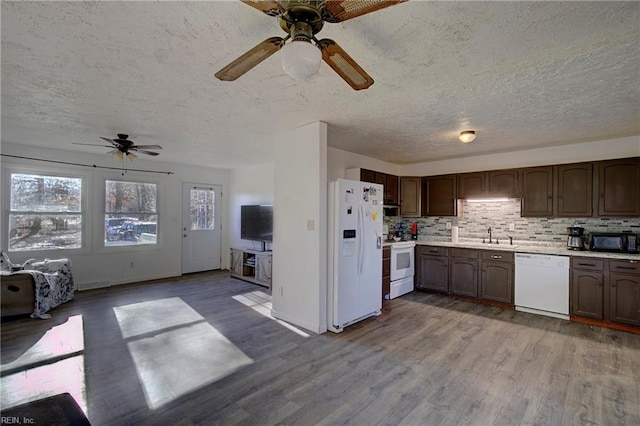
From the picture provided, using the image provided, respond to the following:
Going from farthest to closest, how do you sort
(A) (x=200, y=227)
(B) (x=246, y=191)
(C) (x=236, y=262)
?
(A) (x=200, y=227)
(B) (x=246, y=191)
(C) (x=236, y=262)

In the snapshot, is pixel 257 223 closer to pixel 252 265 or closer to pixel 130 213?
pixel 252 265

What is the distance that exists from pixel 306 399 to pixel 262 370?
1.88 feet

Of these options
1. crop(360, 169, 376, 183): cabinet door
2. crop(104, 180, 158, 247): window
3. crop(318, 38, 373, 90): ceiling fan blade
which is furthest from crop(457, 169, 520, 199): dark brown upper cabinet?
crop(104, 180, 158, 247): window

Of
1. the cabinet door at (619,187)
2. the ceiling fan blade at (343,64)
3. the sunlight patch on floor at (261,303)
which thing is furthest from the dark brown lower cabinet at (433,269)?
the ceiling fan blade at (343,64)

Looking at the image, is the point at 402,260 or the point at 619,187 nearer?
the point at 619,187

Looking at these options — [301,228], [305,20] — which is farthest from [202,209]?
[305,20]

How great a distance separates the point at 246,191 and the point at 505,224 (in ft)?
17.1

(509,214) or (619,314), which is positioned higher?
(509,214)

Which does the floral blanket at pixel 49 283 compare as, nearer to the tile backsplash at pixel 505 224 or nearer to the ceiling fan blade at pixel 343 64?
the ceiling fan blade at pixel 343 64

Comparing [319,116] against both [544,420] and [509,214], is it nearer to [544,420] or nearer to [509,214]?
[544,420]

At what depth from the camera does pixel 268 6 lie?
1.21 metres

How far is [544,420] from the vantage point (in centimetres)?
203

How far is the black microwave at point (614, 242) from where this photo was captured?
3785 mm

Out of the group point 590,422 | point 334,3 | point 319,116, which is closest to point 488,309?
point 590,422
